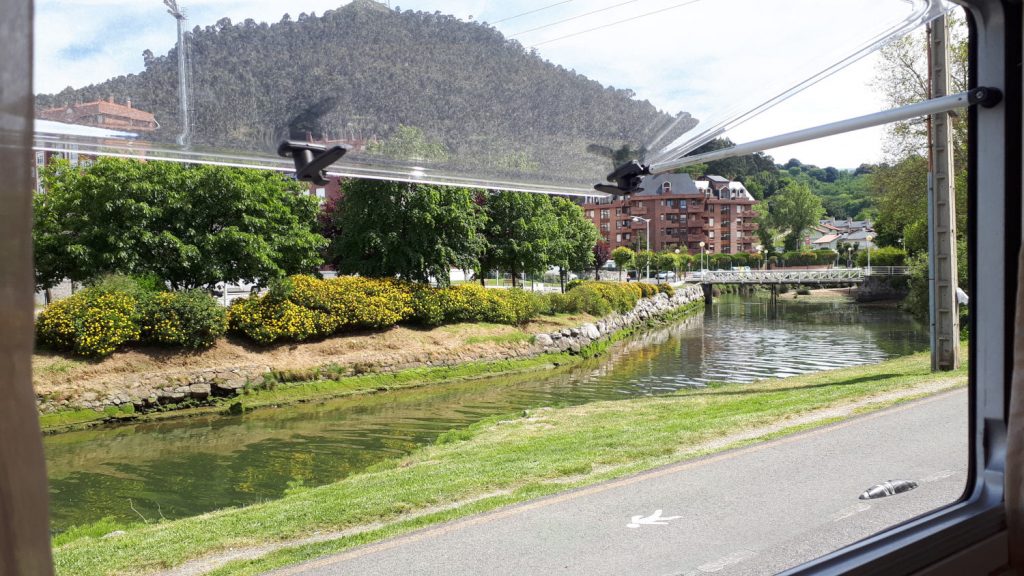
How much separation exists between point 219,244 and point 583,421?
8714mm

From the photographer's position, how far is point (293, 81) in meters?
1.36

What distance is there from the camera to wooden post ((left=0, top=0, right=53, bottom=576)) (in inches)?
20.3

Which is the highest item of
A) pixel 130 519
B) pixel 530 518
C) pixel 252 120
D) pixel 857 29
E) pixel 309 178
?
pixel 857 29

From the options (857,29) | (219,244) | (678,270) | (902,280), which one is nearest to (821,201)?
(902,280)

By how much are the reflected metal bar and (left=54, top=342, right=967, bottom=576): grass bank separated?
2.55m

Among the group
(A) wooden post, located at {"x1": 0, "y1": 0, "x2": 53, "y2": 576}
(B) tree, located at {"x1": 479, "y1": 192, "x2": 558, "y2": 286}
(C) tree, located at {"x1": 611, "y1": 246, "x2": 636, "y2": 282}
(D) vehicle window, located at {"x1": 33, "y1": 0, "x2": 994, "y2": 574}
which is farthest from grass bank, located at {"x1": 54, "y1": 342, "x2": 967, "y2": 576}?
(C) tree, located at {"x1": 611, "y1": 246, "x2": 636, "y2": 282}

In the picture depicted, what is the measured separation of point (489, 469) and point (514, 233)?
14.5 meters

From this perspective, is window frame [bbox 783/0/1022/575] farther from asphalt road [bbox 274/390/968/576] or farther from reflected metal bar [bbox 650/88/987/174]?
asphalt road [bbox 274/390/968/576]

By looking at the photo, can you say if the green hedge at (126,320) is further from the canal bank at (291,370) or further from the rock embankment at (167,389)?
the rock embankment at (167,389)

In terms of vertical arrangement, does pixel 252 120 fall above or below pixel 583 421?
above

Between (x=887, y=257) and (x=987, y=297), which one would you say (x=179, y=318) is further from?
(x=887, y=257)

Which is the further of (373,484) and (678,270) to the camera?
(678,270)

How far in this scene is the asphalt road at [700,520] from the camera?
314 cm

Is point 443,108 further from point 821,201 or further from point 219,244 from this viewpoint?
point 821,201
